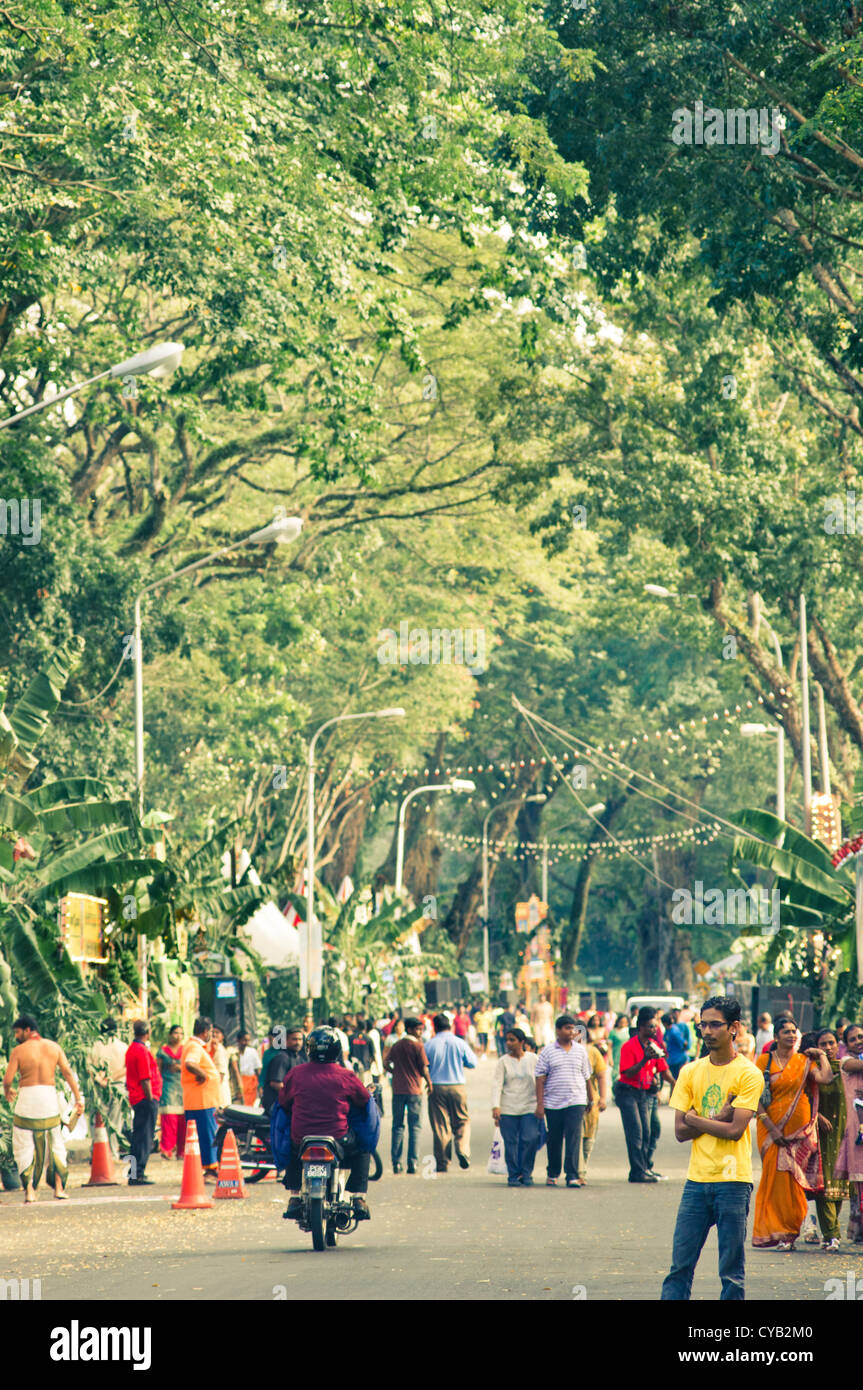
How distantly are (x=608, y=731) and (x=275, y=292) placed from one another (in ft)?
120

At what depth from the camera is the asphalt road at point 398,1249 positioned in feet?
37.0

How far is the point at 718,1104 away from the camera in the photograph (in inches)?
367

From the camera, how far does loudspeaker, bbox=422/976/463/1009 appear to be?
159ft

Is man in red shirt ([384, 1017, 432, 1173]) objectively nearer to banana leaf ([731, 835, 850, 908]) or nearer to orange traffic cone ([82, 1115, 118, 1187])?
orange traffic cone ([82, 1115, 118, 1187])

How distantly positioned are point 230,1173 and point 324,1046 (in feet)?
15.6

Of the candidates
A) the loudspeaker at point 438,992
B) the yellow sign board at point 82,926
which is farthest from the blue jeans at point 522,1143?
the loudspeaker at point 438,992

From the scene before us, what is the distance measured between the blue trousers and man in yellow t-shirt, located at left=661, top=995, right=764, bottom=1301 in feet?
34.6

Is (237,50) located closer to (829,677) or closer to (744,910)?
(829,677)

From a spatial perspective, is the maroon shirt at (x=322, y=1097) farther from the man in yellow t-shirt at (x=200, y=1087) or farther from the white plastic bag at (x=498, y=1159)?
the white plastic bag at (x=498, y=1159)

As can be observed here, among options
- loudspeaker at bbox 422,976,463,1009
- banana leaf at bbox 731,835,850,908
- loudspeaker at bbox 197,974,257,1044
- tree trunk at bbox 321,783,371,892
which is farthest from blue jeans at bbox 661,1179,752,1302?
tree trunk at bbox 321,783,371,892

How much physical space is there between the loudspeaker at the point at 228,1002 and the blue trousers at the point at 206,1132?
7.76m

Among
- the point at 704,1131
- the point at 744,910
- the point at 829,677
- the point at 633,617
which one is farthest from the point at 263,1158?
the point at 633,617

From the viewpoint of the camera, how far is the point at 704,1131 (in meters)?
9.18

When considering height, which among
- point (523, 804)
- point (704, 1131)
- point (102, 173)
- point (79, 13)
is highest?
point (79, 13)
